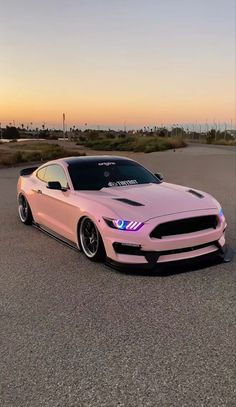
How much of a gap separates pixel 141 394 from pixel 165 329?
1.04 m

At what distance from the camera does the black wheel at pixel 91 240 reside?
5.62 meters

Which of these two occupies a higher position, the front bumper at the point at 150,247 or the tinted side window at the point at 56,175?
the tinted side window at the point at 56,175

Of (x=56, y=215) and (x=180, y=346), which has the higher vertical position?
(x=56, y=215)

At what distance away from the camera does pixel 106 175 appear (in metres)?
6.88

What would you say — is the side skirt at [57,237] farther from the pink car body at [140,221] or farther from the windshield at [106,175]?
the windshield at [106,175]

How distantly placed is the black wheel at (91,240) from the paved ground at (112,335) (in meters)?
0.16

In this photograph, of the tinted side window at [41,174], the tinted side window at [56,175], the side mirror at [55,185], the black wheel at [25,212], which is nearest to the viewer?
the side mirror at [55,185]

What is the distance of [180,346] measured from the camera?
361cm

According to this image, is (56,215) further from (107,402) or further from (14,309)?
(107,402)

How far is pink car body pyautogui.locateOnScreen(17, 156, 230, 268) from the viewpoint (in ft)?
17.0

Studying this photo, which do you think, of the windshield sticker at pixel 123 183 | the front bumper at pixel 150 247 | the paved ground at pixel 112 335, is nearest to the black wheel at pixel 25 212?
the paved ground at pixel 112 335

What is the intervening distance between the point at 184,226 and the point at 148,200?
0.61 m

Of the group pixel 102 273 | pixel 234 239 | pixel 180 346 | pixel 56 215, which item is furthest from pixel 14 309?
pixel 234 239

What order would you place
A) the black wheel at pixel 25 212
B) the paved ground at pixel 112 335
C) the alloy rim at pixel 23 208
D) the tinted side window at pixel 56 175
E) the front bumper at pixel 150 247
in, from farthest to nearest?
the alloy rim at pixel 23 208, the black wheel at pixel 25 212, the tinted side window at pixel 56 175, the front bumper at pixel 150 247, the paved ground at pixel 112 335
